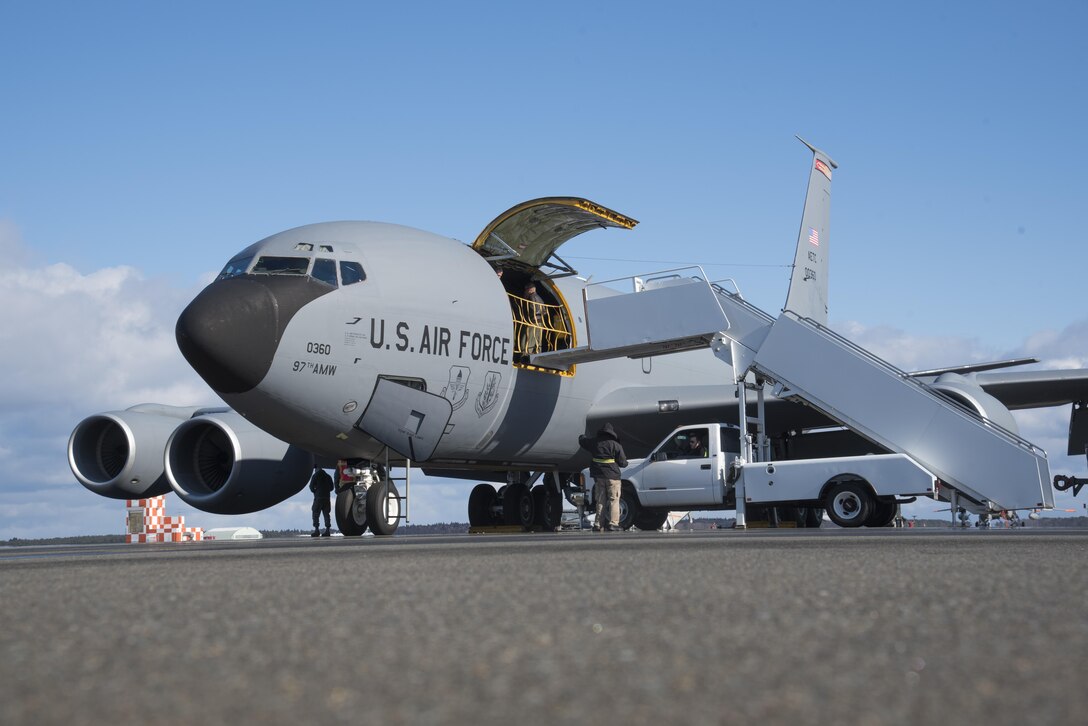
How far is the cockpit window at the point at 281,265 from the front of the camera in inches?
520

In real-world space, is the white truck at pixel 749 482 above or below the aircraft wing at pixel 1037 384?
below

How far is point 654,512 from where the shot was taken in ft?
56.2

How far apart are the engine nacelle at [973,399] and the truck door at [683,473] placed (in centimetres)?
332

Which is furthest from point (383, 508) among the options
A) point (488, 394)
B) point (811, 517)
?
point (811, 517)

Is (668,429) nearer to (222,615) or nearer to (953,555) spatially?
(953,555)

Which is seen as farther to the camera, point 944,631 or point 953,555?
point 953,555

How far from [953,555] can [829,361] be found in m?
9.36

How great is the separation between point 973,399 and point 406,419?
769cm

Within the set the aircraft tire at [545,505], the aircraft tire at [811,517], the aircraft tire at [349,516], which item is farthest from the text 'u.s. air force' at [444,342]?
the aircraft tire at [811,517]

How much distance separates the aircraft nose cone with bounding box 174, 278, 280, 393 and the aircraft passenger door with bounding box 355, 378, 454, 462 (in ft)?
5.25

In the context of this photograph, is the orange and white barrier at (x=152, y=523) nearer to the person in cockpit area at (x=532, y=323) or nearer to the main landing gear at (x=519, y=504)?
the main landing gear at (x=519, y=504)

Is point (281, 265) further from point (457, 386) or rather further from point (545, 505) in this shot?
point (545, 505)

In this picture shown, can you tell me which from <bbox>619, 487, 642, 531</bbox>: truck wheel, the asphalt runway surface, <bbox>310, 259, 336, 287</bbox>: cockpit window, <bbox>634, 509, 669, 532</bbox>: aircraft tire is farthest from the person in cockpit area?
the asphalt runway surface

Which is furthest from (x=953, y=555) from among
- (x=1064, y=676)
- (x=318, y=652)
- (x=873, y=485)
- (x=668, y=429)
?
(x=668, y=429)
